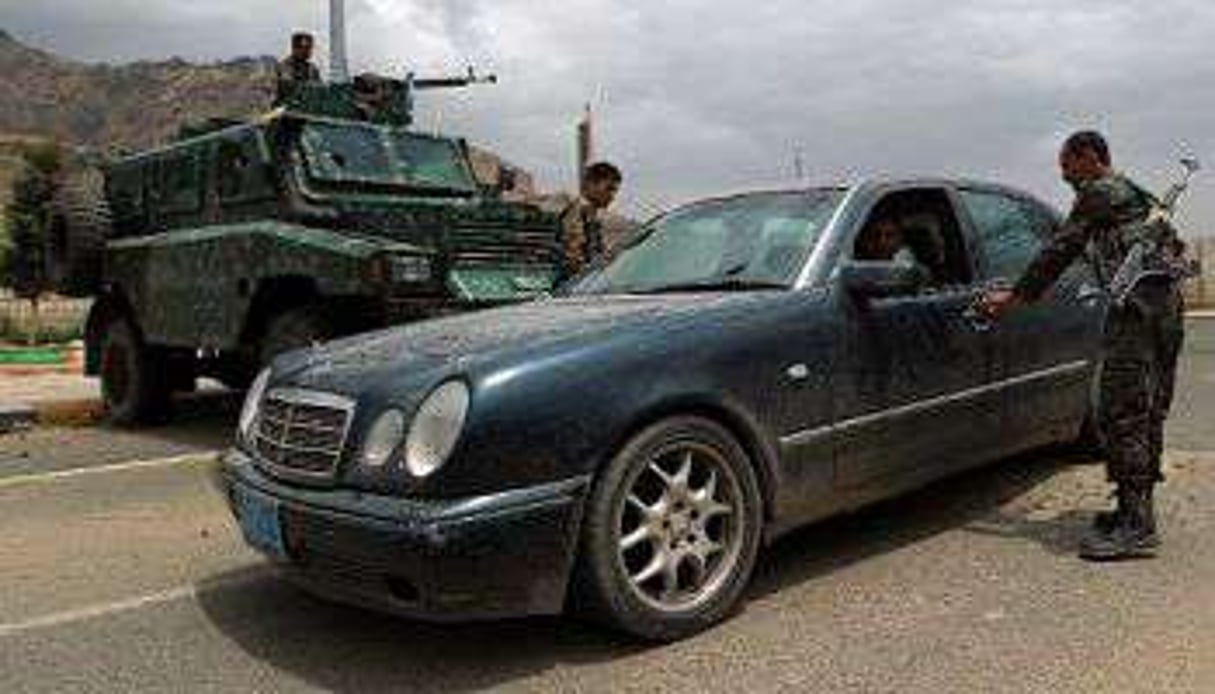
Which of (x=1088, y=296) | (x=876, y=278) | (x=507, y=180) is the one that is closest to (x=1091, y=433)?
(x=1088, y=296)

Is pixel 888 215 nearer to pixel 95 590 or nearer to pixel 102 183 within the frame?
pixel 95 590

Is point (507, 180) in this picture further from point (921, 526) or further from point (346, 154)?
point (921, 526)

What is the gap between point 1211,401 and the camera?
1106 centimetres

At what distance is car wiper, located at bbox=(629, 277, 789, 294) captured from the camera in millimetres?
5703

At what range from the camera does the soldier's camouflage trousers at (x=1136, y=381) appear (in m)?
5.85

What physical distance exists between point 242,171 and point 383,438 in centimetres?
710

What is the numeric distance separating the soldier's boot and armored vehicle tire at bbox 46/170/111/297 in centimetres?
881

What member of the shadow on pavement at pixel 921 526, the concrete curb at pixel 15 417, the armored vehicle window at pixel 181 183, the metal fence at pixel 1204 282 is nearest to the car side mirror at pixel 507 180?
the armored vehicle window at pixel 181 183

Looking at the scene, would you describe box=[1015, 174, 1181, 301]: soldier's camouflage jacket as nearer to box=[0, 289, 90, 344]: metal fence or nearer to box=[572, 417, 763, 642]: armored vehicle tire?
box=[572, 417, 763, 642]: armored vehicle tire

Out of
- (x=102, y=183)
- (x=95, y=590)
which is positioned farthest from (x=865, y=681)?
(x=102, y=183)

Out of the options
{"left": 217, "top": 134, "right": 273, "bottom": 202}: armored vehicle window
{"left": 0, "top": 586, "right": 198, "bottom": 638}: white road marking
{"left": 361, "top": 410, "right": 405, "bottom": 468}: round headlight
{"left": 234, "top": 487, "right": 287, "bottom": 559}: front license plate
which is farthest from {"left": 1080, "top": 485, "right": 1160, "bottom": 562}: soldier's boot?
{"left": 217, "top": 134, "right": 273, "bottom": 202}: armored vehicle window

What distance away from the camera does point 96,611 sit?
5.59 meters

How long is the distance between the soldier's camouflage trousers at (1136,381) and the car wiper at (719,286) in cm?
127

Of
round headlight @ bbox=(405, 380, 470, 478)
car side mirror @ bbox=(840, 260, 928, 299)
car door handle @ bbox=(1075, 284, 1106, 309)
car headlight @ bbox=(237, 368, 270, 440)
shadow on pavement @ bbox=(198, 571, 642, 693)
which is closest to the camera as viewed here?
round headlight @ bbox=(405, 380, 470, 478)
